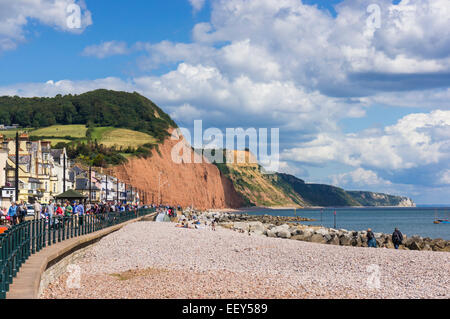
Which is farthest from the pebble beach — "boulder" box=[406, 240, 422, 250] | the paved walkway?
"boulder" box=[406, 240, 422, 250]

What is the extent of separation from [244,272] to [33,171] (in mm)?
59604

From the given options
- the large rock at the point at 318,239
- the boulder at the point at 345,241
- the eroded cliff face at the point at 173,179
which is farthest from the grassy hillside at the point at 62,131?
the boulder at the point at 345,241

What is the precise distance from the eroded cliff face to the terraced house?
3555cm

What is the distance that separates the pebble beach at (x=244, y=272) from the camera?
54.3 feet

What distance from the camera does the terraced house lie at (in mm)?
68681

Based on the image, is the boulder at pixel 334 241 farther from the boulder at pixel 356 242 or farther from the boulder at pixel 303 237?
the boulder at pixel 303 237

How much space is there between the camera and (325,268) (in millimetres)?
22297

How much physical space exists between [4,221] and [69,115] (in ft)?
524

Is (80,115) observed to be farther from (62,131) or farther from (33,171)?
(33,171)

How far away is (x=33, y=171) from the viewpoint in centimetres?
7431
